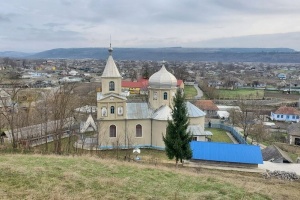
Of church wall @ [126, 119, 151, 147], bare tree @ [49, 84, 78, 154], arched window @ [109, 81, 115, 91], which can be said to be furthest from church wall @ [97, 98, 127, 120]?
bare tree @ [49, 84, 78, 154]

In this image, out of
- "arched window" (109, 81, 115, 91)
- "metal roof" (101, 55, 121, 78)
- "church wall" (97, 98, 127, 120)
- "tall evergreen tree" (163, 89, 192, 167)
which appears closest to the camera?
"tall evergreen tree" (163, 89, 192, 167)

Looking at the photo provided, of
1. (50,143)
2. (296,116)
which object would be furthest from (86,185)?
(296,116)

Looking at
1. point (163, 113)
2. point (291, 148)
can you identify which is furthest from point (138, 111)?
point (291, 148)

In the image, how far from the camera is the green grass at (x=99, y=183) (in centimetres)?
1062

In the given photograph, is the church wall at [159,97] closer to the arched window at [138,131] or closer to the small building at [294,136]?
the arched window at [138,131]

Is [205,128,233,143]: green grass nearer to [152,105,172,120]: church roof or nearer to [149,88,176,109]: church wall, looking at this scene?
[149,88,176,109]: church wall

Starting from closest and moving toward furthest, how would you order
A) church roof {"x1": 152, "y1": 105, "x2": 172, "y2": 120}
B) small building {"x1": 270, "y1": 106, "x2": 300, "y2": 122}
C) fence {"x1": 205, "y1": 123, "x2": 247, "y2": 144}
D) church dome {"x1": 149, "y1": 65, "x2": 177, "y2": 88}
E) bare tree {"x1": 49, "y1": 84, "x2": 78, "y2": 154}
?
1. bare tree {"x1": 49, "y1": 84, "x2": 78, "y2": 154}
2. church roof {"x1": 152, "y1": 105, "x2": 172, "y2": 120}
3. church dome {"x1": 149, "y1": 65, "x2": 177, "y2": 88}
4. fence {"x1": 205, "y1": 123, "x2": 247, "y2": 144}
5. small building {"x1": 270, "y1": 106, "x2": 300, "y2": 122}

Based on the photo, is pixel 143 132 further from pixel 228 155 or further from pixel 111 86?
pixel 228 155

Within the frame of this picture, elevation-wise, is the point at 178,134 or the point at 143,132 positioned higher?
the point at 178,134

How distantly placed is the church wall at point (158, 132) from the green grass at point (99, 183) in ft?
52.8

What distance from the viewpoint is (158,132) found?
31203 mm

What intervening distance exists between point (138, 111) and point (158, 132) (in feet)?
9.62

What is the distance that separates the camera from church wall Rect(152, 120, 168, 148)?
31.0 metres

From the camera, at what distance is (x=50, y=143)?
32062 millimetres
